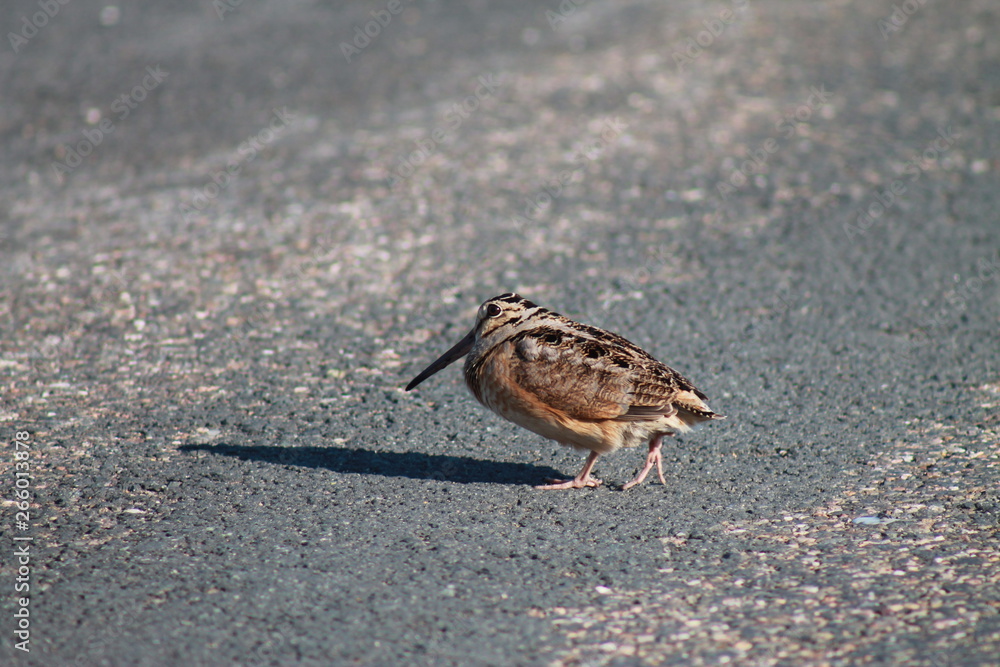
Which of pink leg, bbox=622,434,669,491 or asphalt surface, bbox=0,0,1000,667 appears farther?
pink leg, bbox=622,434,669,491

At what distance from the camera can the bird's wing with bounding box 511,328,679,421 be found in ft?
16.1

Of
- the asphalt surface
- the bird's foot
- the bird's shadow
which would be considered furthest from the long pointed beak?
the bird's foot

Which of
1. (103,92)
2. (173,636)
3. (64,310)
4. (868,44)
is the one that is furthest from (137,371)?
(868,44)

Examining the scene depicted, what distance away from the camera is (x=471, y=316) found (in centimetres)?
720

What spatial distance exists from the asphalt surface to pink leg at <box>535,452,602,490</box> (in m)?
0.10

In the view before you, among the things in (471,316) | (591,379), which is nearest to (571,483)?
(591,379)

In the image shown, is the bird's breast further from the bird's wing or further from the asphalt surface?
the asphalt surface

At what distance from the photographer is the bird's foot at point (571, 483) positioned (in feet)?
16.6

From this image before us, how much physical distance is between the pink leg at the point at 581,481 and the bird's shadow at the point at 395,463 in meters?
0.12

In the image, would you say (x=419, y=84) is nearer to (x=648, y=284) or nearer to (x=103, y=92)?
(x=103, y=92)

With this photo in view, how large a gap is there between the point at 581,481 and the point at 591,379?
1.72ft

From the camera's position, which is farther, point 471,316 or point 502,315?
point 471,316

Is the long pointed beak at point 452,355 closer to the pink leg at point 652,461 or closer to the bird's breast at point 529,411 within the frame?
the bird's breast at point 529,411

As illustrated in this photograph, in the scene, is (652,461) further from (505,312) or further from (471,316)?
(471,316)
